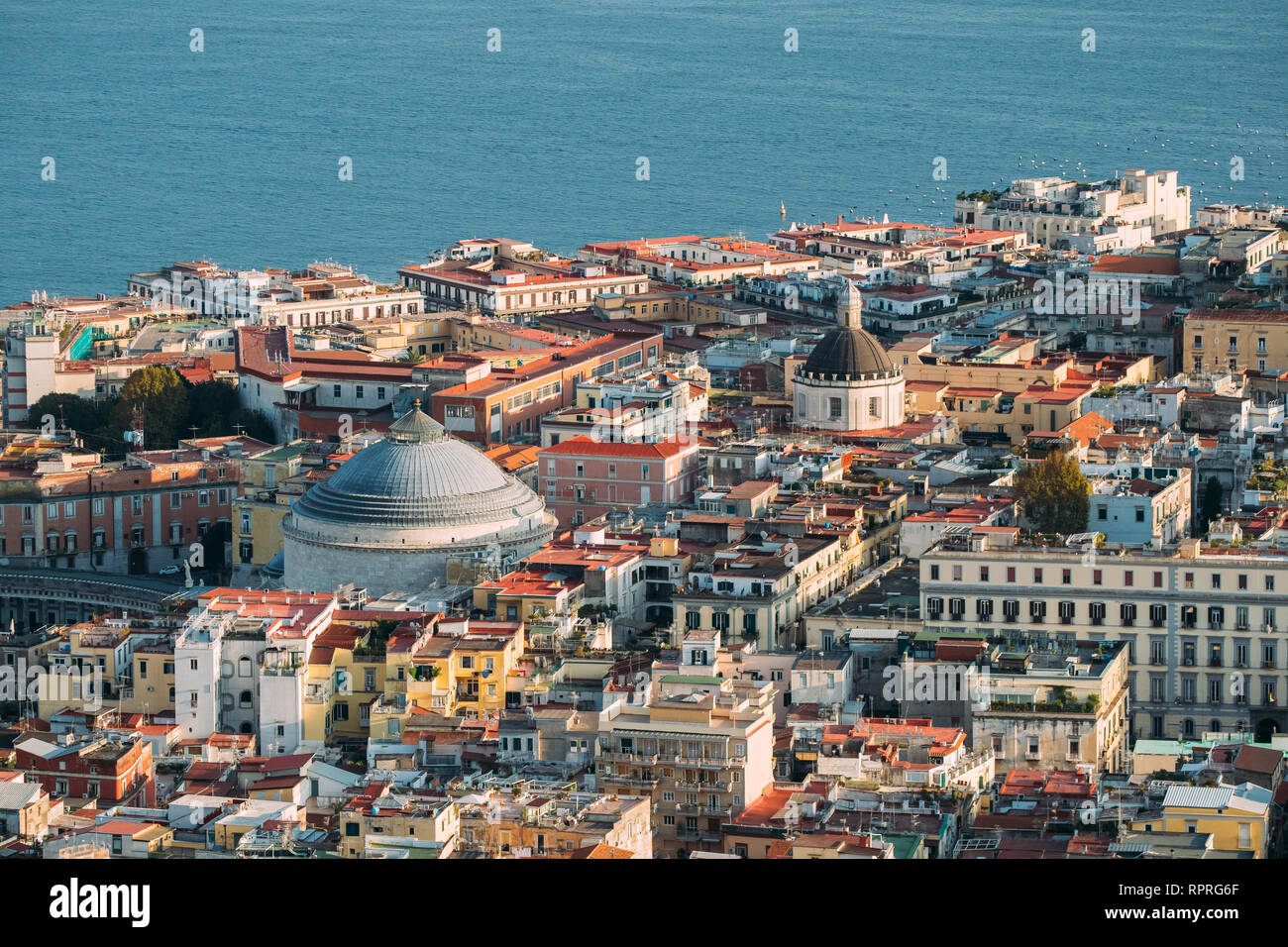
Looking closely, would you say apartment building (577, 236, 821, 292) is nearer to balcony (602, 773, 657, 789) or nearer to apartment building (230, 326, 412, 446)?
apartment building (230, 326, 412, 446)

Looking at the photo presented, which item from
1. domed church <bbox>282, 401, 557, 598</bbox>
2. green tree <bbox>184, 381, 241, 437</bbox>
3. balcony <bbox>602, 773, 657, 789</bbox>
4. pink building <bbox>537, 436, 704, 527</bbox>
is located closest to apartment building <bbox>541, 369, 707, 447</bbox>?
pink building <bbox>537, 436, 704, 527</bbox>

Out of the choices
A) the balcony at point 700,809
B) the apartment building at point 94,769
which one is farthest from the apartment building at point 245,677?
the balcony at point 700,809

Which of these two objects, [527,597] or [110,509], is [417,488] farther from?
[110,509]

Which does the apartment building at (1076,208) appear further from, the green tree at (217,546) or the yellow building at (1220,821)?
the yellow building at (1220,821)

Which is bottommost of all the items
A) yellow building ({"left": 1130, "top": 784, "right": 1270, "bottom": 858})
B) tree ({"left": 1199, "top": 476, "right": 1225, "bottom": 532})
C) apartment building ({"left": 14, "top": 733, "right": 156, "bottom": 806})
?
apartment building ({"left": 14, "top": 733, "right": 156, "bottom": 806})

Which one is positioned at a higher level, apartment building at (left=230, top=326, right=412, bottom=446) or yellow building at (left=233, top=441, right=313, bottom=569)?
apartment building at (left=230, top=326, right=412, bottom=446)

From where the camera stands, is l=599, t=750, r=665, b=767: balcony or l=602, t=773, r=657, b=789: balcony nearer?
l=602, t=773, r=657, b=789: balcony

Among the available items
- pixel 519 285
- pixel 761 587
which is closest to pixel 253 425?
pixel 519 285
